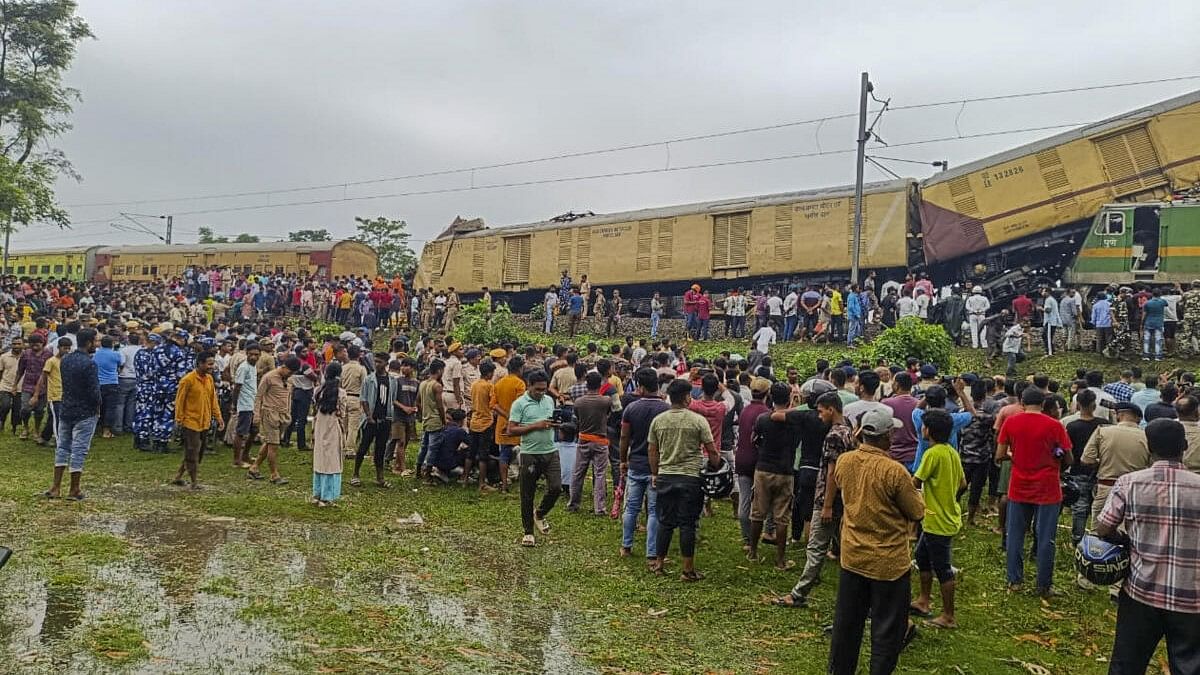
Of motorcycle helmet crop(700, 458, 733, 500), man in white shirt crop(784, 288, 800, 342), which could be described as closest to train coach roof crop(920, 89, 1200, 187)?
man in white shirt crop(784, 288, 800, 342)

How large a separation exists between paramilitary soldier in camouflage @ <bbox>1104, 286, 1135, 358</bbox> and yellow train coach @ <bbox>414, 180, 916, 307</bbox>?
510 cm

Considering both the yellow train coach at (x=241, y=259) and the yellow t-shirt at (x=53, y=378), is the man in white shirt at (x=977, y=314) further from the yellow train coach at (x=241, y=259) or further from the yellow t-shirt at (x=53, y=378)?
the yellow train coach at (x=241, y=259)

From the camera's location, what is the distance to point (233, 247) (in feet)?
118

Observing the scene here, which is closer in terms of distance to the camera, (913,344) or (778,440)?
(778,440)

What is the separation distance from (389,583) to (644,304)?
1821cm

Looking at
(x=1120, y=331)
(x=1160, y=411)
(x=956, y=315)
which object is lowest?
(x=1160, y=411)

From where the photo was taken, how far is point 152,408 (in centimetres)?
1084

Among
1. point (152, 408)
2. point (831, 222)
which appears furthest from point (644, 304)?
point (152, 408)

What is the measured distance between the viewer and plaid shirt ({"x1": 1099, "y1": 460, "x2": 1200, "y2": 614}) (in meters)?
3.81

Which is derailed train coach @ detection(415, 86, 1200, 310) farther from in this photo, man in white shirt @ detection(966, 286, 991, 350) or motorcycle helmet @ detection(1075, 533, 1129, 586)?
motorcycle helmet @ detection(1075, 533, 1129, 586)

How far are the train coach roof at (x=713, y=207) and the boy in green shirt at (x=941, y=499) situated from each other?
15.3 m

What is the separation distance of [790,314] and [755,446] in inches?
504

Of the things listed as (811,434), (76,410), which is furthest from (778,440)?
(76,410)

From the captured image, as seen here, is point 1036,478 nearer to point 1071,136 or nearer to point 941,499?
point 941,499
